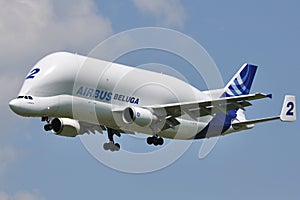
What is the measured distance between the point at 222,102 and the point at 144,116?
22.6 ft

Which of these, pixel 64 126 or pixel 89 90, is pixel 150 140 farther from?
pixel 89 90

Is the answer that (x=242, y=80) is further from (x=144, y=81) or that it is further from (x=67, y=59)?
(x=67, y=59)

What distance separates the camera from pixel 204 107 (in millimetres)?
107938

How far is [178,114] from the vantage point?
109 m

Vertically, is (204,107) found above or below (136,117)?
above

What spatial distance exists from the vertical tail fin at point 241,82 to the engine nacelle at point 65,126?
60.6 ft

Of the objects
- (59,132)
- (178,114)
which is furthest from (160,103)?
(59,132)

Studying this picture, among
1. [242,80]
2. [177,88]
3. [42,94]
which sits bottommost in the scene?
[42,94]

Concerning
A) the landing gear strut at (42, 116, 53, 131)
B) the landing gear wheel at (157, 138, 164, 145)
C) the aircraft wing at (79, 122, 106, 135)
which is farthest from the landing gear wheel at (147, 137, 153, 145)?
the landing gear strut at (42, 116, 53, 131)

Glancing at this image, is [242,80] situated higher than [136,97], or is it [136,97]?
[242,80]

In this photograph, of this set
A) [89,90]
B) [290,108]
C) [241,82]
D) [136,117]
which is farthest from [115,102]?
[241,82]

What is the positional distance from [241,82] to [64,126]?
22276 mm

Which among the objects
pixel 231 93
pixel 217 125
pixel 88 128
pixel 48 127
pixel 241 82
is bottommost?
pixel 48 127

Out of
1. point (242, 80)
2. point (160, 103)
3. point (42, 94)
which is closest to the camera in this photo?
point (42, 94)
